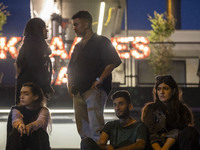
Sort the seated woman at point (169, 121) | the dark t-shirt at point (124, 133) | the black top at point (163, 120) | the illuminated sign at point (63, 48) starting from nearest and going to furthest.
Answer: the seated woman at point (169, 121) → the dark t-shirt at point (124, 133) → the black top at point (163, 120) → the illuminated sign at point (63, 48)

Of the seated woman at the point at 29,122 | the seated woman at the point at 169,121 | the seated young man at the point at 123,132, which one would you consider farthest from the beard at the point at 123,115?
the seated woman at the point at 29,122

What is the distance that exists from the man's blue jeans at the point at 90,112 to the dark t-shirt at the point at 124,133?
171 millimetres

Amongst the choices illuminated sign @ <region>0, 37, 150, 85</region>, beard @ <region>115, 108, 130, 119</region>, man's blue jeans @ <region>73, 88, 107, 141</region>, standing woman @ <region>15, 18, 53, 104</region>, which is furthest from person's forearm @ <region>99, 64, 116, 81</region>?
illuminated sign @ <region>0, 37, 150, 85</region>

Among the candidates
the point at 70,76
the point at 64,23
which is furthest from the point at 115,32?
the point at 70,76

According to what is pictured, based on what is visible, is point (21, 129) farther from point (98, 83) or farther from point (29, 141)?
point (98, 83)

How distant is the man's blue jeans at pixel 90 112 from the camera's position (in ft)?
13.8

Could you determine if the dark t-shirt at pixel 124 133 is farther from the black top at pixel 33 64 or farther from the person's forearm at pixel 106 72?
the black top at pixel 33 64

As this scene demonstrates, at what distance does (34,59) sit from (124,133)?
1356mm

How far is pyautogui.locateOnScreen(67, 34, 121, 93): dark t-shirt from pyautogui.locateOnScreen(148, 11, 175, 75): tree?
958 centimetres

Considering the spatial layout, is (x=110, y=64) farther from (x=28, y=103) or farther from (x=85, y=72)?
(x=28, y=103)

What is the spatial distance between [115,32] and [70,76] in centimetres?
1199

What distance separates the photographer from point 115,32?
16359 mm

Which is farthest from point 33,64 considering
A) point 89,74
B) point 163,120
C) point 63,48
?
point 63,48

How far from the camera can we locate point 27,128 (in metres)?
4.01
